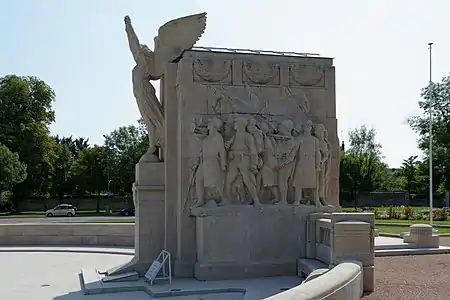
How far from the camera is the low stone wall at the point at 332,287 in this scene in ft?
18.5

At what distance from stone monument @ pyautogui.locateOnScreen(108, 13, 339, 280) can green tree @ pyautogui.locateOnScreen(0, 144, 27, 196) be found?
109 feet

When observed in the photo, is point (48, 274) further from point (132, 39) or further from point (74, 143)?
point (74, 143)

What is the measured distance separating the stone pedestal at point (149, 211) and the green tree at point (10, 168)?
110 feet

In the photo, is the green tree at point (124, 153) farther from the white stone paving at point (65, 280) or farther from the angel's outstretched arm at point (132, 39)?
the angel's outstretched arm at point (132, 39)

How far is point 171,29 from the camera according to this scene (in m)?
13.4

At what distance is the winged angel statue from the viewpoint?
1328 cm

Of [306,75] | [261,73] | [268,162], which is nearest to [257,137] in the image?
[268,162]

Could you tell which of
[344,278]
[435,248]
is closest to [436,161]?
[435,248]

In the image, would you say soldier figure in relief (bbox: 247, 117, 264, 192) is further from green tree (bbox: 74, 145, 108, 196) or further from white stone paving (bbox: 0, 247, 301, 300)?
green tree (bbox: 74, 145, 108, 196)

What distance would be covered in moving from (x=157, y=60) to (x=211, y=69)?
1.54 m

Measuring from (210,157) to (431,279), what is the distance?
4.86 m

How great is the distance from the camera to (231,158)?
484 inches

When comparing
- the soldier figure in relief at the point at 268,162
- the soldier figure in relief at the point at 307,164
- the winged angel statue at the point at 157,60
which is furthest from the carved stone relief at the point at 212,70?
the soldier figure in relief at the point at 307,164

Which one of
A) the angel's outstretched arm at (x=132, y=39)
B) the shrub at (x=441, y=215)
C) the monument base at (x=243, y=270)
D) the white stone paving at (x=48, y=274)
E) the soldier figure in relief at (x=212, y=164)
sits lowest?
the shrub at (x=441, y=215)
